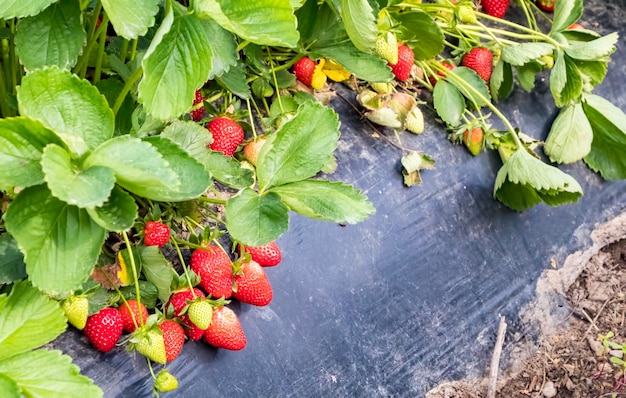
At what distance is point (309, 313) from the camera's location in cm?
116

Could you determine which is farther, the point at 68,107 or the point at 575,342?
the point at 575,342

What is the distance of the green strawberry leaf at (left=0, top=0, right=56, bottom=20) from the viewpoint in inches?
29.6

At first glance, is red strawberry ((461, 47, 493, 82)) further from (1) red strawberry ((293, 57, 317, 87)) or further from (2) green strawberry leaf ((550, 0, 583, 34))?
(1) red strawberry ((293, 57, 317, 87))

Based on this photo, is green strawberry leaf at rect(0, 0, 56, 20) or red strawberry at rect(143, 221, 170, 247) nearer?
green strawberry leaf at rect(0, 0, 56, 20)

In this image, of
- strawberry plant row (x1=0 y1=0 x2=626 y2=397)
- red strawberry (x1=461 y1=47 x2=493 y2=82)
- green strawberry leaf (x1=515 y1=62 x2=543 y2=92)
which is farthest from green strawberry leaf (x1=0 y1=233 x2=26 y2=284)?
green strawberry leaf (x1=515 y1=62 x2=543 y2=92)

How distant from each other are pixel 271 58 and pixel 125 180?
0.64 meters

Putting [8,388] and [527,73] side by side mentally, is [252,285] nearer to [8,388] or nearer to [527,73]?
[8,388]

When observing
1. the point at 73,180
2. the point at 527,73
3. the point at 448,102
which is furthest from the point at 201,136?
the point at 527,73

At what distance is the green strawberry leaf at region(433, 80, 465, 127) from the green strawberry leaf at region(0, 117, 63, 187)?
2.99 feet

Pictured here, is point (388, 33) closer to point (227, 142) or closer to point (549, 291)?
point (227, 142)

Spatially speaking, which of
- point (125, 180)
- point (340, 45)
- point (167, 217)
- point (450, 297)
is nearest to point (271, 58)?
point (340, 45)

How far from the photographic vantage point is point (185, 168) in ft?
2.49

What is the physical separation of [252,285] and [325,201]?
25 cm

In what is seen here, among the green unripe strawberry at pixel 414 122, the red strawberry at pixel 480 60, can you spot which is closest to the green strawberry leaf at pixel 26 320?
the green unripe strawberry at pixel 414 122
